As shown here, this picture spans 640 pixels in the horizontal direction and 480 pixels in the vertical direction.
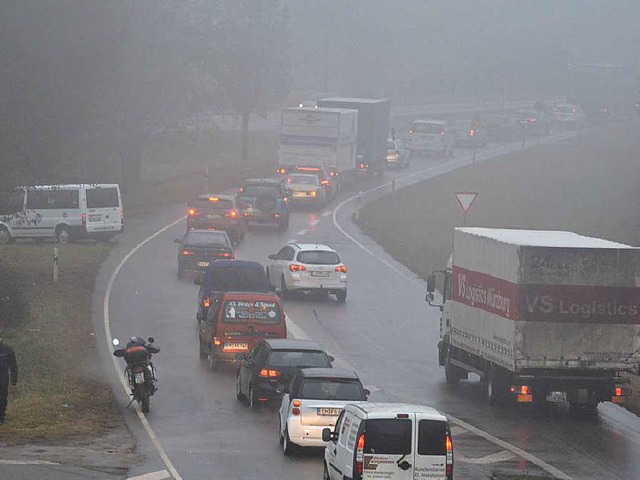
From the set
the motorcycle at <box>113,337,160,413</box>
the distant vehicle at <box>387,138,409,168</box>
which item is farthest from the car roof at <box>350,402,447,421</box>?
the distant vehicle at <box>387,138,409,168</box>

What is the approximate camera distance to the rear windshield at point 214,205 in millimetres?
51116

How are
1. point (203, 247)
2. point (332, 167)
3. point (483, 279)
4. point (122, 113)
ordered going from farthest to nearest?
1. point (332, 167)
2. point (122, 113)
3. point (203, 247)
4. point (483, 279)

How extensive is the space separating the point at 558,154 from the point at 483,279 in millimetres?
76193

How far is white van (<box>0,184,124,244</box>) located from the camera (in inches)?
1943

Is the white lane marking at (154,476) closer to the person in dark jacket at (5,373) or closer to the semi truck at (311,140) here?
the person in dark jacket at (5,373)

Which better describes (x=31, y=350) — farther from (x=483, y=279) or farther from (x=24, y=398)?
(x=483, y=279)

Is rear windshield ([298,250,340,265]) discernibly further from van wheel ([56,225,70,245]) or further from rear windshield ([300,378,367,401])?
rear windshield ([300,378,367,401])

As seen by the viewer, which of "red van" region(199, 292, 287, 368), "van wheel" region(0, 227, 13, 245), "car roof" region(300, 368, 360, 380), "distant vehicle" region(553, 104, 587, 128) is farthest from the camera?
"distant vehicle" region(553, 104, 587, 128)

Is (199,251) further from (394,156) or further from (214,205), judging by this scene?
(394,156)

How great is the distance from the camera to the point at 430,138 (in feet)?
318

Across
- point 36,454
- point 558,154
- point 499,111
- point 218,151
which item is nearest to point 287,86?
point 218,151

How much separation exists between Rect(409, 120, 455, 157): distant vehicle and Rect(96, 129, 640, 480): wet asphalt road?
47042 millimetres

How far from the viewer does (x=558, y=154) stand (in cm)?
10062

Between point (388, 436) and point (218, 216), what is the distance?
3527 centimetres
